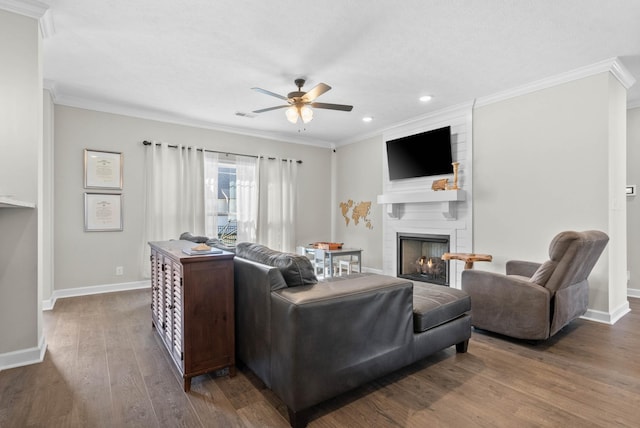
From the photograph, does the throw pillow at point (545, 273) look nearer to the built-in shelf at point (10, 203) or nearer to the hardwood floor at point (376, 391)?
the hardwood floor at point (376, 391)

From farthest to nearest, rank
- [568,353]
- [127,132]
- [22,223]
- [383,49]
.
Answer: [127,132]
[383,49]
[568,353]
[22,223]

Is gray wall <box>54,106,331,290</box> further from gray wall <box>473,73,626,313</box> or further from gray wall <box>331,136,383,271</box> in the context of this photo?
gray wall <box>473,73,626,313</box>

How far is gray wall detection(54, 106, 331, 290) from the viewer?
4.29 m

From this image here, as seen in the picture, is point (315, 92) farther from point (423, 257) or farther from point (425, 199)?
point (423, 257)

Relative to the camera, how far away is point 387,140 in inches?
223

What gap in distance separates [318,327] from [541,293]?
6.80 ft

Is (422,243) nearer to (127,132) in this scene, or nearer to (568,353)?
(568,353)

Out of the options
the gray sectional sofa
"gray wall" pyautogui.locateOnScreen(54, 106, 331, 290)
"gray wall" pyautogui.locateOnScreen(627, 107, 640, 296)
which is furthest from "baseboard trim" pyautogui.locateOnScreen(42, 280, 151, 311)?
"gray wall" pyautogui.locateOnScreen(627, 107, 640, 296)

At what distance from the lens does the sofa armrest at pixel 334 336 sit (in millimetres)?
1671

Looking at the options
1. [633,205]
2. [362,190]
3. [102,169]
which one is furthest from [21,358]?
[633,205]

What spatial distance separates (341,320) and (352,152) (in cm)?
507

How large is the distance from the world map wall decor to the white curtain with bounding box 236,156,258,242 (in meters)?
1.87

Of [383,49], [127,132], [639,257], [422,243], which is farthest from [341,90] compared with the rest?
[639,257]

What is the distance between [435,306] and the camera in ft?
7.70
